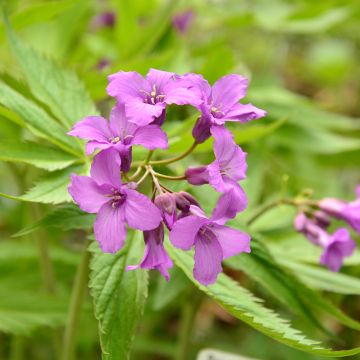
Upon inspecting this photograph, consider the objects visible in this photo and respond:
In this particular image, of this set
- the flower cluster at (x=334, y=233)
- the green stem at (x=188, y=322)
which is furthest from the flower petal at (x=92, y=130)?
the green stem at (x=188, y=322)

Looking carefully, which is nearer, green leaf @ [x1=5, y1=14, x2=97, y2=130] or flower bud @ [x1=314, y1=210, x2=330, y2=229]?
green leaf @ [x1=5, y1=14, x2=97, y2=130]

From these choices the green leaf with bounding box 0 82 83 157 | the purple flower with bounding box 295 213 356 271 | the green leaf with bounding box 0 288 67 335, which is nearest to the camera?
the green leaf with bounding box 0 82 83 157

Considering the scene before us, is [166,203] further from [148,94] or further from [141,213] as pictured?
[148,94]

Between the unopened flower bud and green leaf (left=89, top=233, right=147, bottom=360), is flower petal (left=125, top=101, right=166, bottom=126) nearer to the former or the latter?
the unopened flower bud

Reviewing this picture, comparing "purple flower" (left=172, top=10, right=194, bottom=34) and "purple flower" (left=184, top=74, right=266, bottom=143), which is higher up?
"purple flower" (left=172, top=10, right=194, bottom=34)

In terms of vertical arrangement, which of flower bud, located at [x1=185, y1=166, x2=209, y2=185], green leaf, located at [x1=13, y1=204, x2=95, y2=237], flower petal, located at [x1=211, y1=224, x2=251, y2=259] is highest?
flower bud, located at [x1=185, y1=166, x2=209, y2=185]

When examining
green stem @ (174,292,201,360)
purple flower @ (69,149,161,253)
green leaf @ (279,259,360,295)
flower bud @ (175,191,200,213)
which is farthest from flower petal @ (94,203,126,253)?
green stem @ (174,292,201,360)

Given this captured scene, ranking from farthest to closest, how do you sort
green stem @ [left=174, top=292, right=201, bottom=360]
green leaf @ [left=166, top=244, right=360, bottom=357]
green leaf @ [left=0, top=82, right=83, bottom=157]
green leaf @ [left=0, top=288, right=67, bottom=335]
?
green stem @ [left=174, top=292, right=201, bottom=360] → green leaf @ [left=0, top=288, right=67, bottom=335] → green leaf @ [left=0, top=82, right=83, bottom=157] → green leaf @ [left=166, top=244, right=360, bottom=357]
